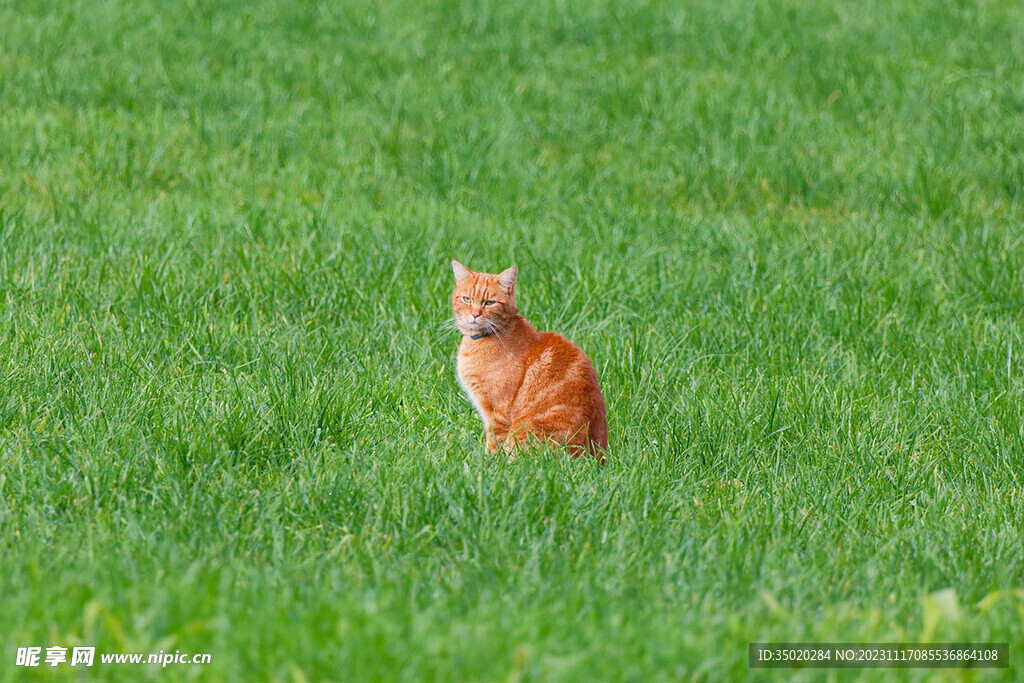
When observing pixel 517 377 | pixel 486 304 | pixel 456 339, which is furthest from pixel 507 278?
pixel 456 339

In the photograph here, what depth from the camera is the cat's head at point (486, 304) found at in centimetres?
414

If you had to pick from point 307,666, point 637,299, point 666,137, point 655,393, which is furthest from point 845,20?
→ point 307,666

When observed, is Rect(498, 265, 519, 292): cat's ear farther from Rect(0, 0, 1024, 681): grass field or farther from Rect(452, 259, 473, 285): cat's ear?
Rect(0, 0, 1024, 681): grass field

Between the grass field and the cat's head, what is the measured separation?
42cm

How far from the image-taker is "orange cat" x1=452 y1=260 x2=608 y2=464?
3.83 metres

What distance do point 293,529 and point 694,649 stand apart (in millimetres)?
1350

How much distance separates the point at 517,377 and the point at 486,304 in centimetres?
33

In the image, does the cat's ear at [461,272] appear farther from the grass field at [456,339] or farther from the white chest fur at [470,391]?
the grass field at [456,339]

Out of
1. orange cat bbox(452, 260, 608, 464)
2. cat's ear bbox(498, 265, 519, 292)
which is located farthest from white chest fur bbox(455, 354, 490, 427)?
cat's ear bbox(498, 265, 519, 292)

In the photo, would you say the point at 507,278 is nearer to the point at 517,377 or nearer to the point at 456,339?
the point at 517,377

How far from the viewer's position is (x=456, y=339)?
5129 mm

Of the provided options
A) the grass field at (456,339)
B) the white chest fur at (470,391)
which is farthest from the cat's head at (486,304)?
the grass field at (456,339)

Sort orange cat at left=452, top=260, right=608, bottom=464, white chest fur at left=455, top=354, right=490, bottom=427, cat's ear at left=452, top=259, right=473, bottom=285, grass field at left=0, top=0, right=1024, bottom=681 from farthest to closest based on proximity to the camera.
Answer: cat's ear at left=452, top=259, right=473, bottom=285 < white chest fur at left=455, top=354, right=490, bottom=427 < orange cat at left=452, top=260, right=608, bottom=464 < grass field at left=0, top=0, right=1024, bottom=681

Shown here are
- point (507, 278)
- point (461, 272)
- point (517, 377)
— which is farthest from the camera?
point (461, 272)
